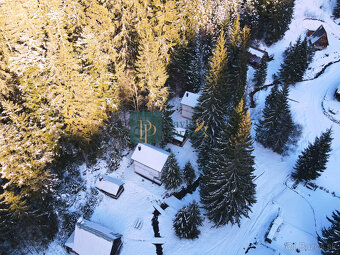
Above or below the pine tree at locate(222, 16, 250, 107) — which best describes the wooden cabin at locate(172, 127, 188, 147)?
below

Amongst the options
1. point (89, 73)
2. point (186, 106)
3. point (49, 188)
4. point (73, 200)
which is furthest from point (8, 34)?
point (186, 106)

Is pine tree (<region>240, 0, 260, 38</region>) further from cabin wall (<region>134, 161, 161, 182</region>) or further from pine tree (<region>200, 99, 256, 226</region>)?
cabin wall (<region>134, 161, 161, 182</region>)

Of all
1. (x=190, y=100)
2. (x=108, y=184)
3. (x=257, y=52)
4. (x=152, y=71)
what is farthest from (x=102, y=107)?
(x=257, y=52)

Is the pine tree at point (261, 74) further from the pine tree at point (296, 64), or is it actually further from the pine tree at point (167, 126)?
the pine tree at point (167, 126)

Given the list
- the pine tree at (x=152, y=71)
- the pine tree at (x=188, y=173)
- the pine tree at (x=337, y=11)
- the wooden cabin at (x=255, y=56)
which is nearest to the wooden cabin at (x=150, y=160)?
the pine tree at (x=188, y=173)

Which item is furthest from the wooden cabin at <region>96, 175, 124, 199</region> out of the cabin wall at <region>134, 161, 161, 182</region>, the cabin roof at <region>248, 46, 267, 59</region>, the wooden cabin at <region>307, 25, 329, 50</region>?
the wooden cabin at <region>307, 25, 329, 50</region>

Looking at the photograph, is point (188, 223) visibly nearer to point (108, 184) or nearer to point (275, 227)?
point (275, 227)

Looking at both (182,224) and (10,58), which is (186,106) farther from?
(10,58)
